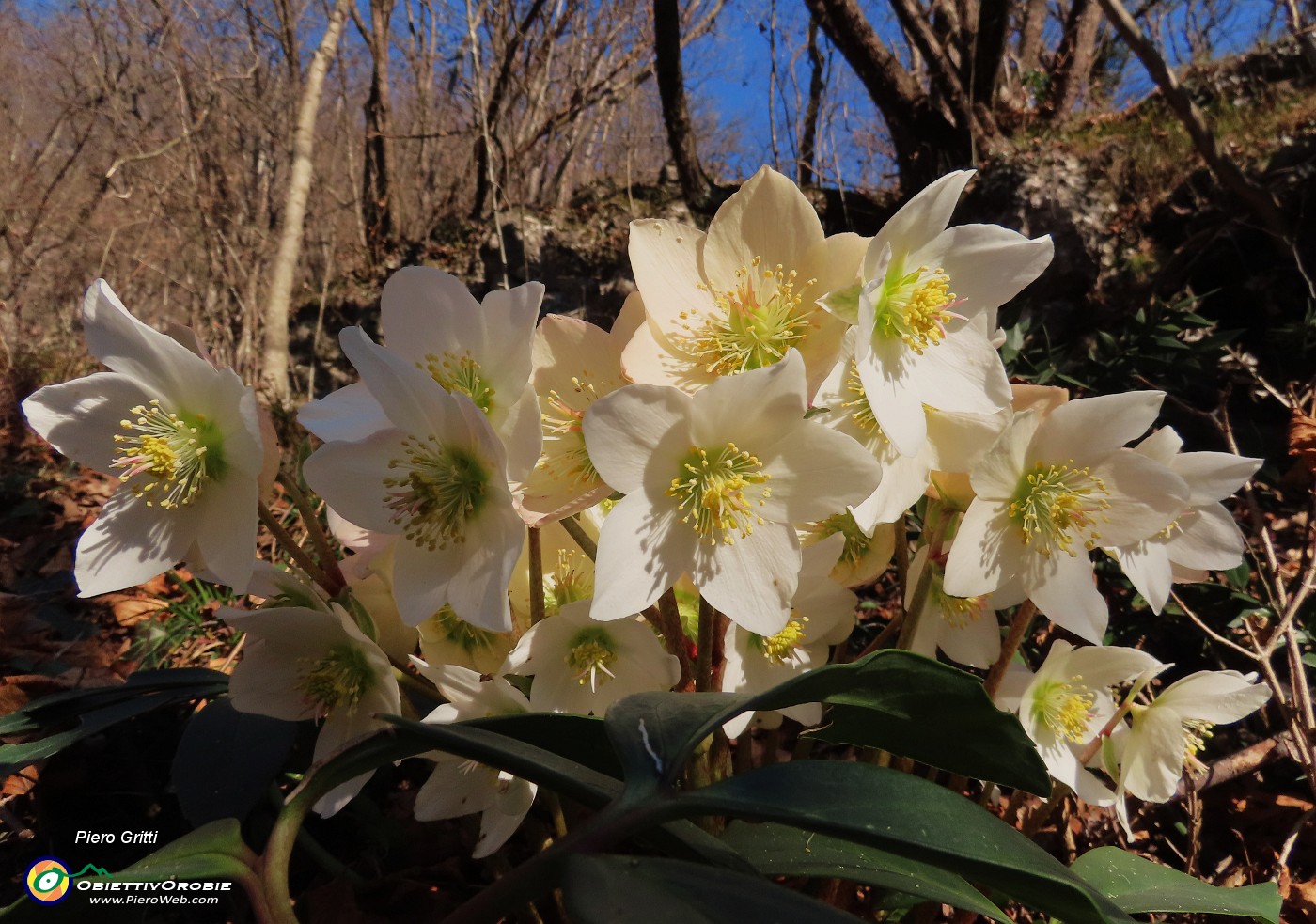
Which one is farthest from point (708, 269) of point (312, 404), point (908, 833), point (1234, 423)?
point (1234, 423)

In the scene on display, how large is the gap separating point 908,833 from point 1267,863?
1036 mm

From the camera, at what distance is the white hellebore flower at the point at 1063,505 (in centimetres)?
64

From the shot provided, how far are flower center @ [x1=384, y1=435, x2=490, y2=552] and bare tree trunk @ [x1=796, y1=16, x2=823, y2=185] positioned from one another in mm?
3289

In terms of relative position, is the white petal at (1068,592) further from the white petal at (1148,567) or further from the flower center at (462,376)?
the flower center at (462,376)

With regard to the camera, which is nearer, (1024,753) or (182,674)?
(1024,753)

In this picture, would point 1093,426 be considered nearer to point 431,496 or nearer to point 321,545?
point 431,496

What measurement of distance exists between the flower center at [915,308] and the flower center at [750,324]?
2.8 inches

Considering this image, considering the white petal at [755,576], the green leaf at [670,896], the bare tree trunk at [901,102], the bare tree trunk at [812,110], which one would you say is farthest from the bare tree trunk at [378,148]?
the green leaf at [670,896]

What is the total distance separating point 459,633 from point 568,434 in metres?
0.24

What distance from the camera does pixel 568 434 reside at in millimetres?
683

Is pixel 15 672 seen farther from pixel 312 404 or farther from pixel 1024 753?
pixel 1024 753

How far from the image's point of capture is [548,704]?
2.19 ft

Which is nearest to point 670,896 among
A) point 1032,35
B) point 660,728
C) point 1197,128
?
point 660,728

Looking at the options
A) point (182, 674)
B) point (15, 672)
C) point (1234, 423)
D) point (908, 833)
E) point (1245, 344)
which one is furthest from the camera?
point (1245, 344)
